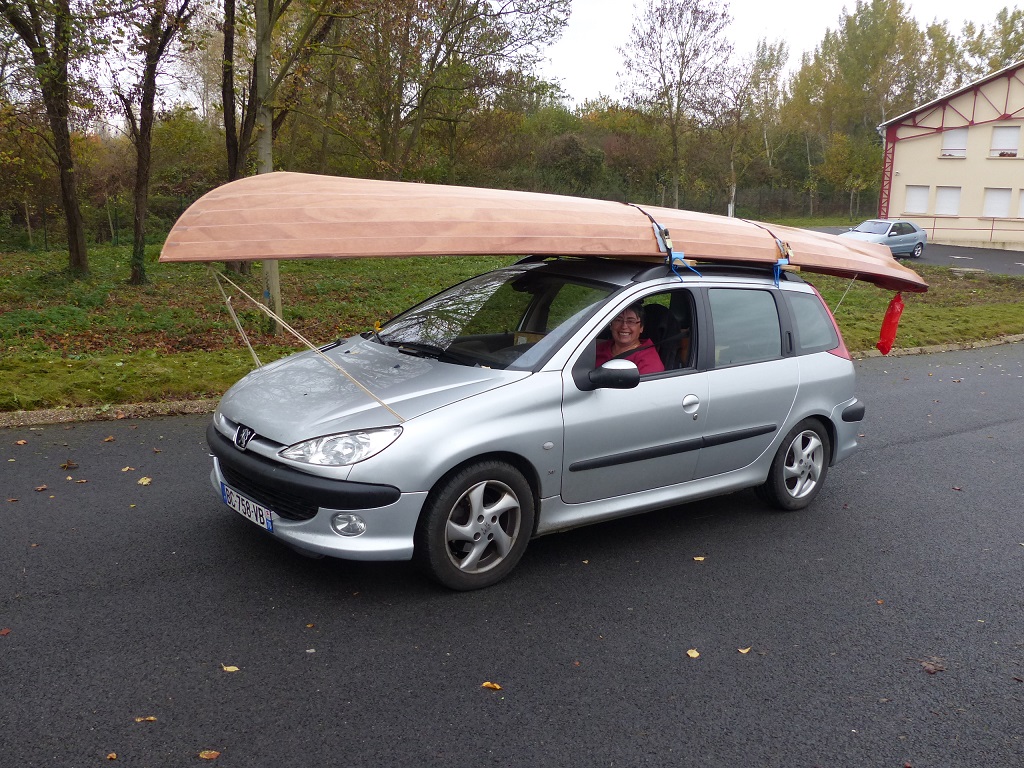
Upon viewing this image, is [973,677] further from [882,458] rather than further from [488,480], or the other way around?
[882,458]

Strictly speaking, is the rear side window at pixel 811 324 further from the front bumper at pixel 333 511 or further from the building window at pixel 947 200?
the building window at pixel 947 200

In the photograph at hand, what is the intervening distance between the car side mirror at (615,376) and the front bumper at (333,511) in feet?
3.98

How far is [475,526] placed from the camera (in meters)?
4.43

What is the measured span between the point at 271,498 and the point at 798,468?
369cm

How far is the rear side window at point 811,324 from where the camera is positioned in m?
6.14

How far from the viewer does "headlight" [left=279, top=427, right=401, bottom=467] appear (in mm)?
4141

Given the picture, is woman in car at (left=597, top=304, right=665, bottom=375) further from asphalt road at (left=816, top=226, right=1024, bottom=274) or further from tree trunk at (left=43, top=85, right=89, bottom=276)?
asphalt road at (left=816, top=226, right=1024, bottom=274)

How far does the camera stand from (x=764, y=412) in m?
5.75

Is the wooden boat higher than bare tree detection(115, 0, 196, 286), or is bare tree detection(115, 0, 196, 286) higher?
bare tree detection(115, 0, 196, 286)

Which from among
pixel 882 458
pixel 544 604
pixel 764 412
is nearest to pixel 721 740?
pixel 544 604

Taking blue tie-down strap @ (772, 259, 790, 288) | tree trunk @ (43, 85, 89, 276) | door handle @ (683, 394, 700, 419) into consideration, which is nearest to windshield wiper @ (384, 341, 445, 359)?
door handle @ (683, 394, 700, 419)

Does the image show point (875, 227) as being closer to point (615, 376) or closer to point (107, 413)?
point (107, 413)

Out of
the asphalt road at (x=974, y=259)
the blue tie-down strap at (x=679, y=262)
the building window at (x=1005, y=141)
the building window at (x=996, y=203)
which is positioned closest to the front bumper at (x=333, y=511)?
the blue tie-down strap at (x=679, y=262)

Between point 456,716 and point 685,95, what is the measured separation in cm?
3310
